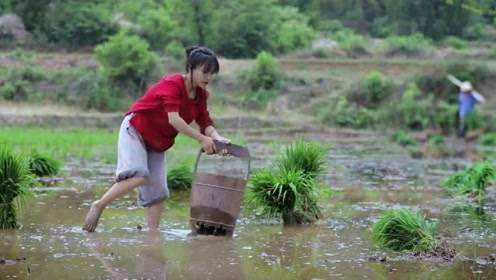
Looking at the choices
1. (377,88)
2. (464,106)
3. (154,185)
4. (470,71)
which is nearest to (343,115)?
(377,88)

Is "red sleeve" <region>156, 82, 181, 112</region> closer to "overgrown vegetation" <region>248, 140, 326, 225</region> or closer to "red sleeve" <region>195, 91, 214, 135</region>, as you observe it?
"red sleeve" <region>195, 91, 214, 135</region>

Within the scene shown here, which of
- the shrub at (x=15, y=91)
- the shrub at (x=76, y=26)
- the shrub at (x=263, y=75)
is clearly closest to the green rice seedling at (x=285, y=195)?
the shrub at (x=15, y=91)

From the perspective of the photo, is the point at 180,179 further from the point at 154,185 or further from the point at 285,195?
the point at 154,185

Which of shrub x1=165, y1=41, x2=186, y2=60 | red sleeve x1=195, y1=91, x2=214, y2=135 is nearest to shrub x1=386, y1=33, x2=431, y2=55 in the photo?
shrub x1=165, y1=41, x2=186, y2=60

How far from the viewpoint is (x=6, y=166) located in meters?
8.35

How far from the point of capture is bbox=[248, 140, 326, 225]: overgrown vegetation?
917 centimetres

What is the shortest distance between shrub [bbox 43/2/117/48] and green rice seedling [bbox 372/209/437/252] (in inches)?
1507

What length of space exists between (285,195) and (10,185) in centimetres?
269

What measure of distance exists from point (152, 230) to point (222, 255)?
1260 mm

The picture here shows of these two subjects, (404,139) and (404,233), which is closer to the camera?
(404,233)

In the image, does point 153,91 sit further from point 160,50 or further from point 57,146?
point 160,50

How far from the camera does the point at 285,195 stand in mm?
9148

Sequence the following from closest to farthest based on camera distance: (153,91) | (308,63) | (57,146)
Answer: (153,91) → (57,146) → (308,63)

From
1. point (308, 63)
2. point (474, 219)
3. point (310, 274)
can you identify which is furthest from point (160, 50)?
point (310, 274)
